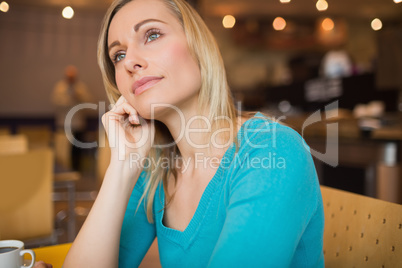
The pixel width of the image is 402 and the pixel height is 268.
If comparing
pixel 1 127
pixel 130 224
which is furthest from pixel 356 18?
pixel 130 224

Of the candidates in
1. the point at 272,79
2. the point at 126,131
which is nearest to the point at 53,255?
the point at 126,131

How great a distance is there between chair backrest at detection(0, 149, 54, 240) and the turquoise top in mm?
1196

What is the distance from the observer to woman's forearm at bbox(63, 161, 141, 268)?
0.95 m

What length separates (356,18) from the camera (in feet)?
27.5

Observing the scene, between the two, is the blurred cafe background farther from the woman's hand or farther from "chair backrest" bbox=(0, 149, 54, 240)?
the woman's hand

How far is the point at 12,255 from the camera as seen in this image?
2.69 feet

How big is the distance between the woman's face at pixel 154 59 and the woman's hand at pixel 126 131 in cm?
9

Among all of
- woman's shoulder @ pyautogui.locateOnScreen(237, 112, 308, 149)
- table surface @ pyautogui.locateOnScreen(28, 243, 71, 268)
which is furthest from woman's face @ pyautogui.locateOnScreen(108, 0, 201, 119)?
table surface @ pyautogui.locateOnScreen(28, 243, 71, 268)

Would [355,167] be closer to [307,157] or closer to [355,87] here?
[355,87]

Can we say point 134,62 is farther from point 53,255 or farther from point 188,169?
point 53,255

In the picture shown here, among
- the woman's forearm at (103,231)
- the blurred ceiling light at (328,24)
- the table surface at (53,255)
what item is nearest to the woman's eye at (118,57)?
the woman's forearm at (103,231)

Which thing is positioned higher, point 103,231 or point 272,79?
point 272,79

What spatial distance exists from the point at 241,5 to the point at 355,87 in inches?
110

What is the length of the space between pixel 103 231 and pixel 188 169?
326mm
